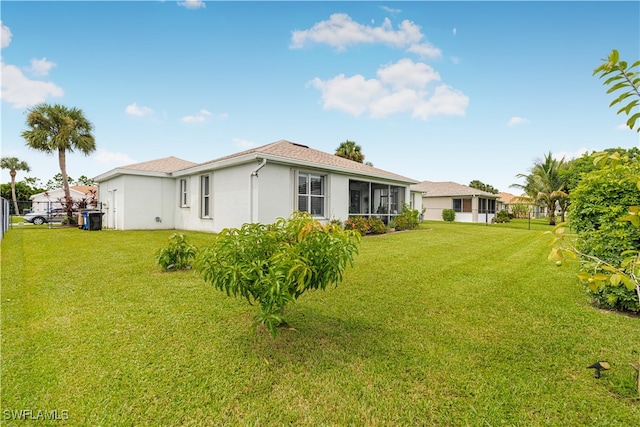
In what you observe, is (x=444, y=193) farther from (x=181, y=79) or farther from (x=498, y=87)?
(x=181, y=79)

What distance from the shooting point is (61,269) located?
605cm

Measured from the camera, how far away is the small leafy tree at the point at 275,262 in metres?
2.33

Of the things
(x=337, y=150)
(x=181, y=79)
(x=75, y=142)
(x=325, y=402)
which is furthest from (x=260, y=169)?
(x=337, y=150)

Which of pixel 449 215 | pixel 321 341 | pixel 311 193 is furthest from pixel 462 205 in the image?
pixel 321 341

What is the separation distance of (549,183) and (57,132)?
38485 mm

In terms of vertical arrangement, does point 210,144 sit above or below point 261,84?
below

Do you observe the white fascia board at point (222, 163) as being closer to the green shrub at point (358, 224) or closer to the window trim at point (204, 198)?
the window trim at point (204, 198)

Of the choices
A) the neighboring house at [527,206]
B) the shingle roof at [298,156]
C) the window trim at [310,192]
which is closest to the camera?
the shingle roof at [298,156]

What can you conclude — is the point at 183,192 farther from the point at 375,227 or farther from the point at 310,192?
the point at 375,227

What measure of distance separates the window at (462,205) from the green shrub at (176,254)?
89.9 ft

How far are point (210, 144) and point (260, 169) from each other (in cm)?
886

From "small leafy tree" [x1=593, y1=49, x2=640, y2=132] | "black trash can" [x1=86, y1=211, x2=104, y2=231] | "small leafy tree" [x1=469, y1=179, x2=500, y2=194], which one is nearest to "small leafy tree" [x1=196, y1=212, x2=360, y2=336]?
"small leafy tree" [x1=593, y1=49, x2=640, y2=132]

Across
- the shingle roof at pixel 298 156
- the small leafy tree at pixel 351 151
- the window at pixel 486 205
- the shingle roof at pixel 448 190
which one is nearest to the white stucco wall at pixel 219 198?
the shingle roof at pixel 298 156

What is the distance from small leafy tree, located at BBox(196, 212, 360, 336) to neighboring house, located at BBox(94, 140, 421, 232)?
7.80 meters
